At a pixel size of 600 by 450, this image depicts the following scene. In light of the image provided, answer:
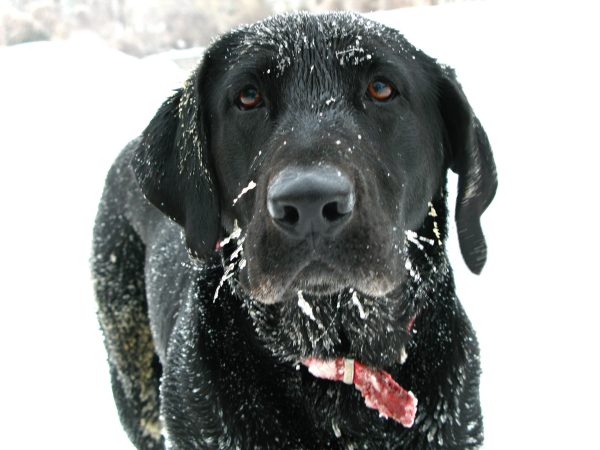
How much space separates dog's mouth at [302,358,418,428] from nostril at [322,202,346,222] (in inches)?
28.3

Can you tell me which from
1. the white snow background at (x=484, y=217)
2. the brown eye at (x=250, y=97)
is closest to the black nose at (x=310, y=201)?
the brown eye at (x=250, y=97)

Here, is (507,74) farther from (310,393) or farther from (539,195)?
(310,393)

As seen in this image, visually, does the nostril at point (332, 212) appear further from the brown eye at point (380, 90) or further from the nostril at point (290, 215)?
the brown eye at point (380, 90)

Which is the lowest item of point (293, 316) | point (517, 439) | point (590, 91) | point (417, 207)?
point (517, 439)

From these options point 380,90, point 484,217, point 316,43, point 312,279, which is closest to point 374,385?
point 312,279

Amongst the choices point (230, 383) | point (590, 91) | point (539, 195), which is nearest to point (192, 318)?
point (230, 383)

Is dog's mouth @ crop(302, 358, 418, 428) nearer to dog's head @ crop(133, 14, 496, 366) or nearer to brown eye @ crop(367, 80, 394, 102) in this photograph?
dog's head @ crop(133, 14, 496, 366)

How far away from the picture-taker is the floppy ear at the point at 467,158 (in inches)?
99.3

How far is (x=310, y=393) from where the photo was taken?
2.45m

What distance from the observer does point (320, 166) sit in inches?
76.5

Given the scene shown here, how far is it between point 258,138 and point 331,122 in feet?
0.93

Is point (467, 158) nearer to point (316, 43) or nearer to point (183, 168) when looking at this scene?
point (316, 43)

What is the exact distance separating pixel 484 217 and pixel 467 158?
163 inches

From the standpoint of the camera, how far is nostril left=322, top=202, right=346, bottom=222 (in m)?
1.90
